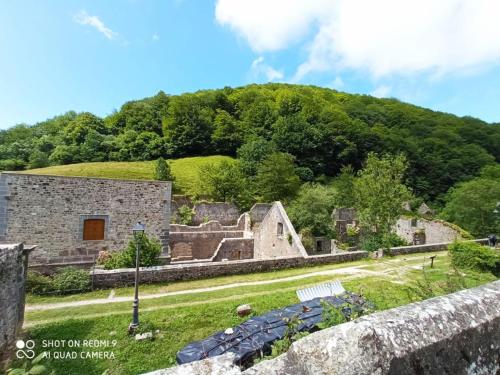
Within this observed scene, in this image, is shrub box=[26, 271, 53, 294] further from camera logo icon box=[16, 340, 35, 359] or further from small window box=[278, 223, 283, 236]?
small window box=[278, 223, 283, 236]

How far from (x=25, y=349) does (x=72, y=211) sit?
7824mm

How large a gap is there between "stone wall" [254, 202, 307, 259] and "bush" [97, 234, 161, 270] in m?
7.48

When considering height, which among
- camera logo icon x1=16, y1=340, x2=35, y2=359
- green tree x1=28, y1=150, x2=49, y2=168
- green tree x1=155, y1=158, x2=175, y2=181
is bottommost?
camera logo icon x1=16, y1=340, x2=35, y2=359

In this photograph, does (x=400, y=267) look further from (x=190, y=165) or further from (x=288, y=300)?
(x=190, y=165)

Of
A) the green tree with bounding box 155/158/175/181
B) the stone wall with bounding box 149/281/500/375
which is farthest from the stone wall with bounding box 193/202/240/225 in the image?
the stone wall with bounding box 149/281/500/375

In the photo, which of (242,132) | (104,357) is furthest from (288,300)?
(242,132)

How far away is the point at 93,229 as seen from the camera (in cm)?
1350

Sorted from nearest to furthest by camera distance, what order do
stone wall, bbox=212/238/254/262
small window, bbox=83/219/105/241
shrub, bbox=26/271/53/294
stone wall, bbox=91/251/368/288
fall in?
1. shrub, bbox=26/271/53/294
2. stone wall, bbox=91/251/368/288
3. small window, bbox=83/219/105/241
4. stone wall, bbox=212/238/254/262

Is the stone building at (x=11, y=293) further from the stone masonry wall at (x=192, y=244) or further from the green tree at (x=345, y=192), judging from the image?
the green tree at (x=345, y=192)

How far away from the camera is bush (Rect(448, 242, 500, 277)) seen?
11.8 metres

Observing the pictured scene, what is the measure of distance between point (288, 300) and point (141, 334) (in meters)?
4.32

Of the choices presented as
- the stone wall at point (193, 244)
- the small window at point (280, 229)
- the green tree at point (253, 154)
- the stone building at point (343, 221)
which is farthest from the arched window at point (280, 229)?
the green tree at point (253, 154)

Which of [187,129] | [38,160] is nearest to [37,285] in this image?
[38,160]

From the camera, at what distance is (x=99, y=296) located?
9.41 metres
